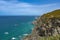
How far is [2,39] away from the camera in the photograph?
299 ft

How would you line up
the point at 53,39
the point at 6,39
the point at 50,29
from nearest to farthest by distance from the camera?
the point at 53,39
the point at 50,29
the point at 6,39

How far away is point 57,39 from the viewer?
11789 mm

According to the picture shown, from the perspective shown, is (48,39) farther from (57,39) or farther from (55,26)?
(55,26)

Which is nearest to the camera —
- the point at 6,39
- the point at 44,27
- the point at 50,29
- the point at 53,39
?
the point at 53,39

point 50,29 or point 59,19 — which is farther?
point 59,19

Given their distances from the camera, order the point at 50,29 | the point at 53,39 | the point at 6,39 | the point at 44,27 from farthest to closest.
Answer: the point at 6,39, the point at 44,27, the point at 50,29, the point at 53,39

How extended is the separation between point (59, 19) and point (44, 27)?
5248 mm

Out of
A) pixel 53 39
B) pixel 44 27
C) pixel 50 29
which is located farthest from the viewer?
pixel 44 27

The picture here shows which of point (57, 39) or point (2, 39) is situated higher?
point (57, 39)

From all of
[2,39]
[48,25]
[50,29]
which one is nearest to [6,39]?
[2,39]

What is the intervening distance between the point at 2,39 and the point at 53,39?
8096cm

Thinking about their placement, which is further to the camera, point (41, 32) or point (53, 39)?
point (41, 32)

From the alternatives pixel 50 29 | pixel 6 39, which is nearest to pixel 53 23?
pixel 50 29

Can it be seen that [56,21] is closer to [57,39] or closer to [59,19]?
[59,19]
